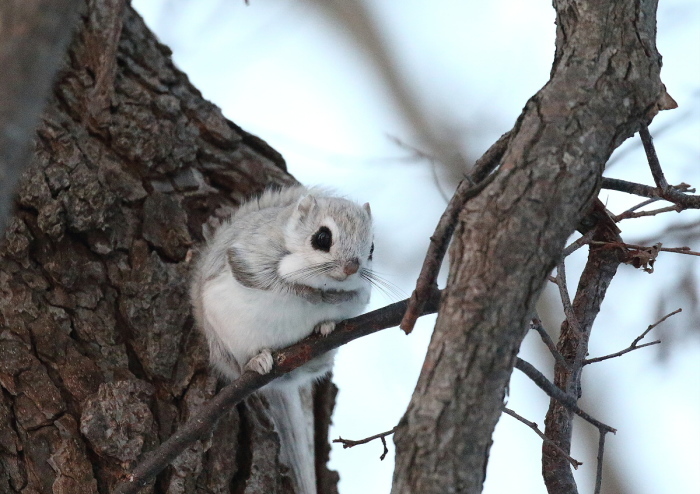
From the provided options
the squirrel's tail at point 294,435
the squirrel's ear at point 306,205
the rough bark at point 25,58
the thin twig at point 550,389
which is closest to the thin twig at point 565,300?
the thin twig at point 550,389

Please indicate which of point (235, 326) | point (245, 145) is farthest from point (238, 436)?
point (245, 145)

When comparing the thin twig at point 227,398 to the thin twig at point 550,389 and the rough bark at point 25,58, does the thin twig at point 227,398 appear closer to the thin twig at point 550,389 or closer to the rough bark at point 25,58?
the thin twig at point 550,389

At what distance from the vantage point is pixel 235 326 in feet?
8.60

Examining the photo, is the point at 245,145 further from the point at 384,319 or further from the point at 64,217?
the point at 384,319

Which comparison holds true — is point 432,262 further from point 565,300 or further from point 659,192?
point 659,192

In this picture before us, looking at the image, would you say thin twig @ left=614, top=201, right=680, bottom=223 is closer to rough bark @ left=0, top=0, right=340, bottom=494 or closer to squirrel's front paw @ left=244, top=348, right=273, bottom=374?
squirrel's front paw @ left=244, top=348, right=273, bottom=374

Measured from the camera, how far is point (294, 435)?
3014 millimetres

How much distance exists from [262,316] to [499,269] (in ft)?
3.85

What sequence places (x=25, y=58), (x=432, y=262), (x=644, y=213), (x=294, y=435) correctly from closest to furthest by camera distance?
(x=25, y=58)
(x=432, y=262)
(x=644, y=213)
(x=294, y=435)

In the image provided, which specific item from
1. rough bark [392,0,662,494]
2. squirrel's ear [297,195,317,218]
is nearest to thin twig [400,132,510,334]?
rough bark [392,0,662,494]

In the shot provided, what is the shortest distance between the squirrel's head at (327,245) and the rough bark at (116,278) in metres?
0.51

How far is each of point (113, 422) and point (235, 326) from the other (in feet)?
1.52

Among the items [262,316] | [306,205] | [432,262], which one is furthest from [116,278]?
[432,262]

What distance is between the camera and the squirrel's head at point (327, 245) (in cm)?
255
